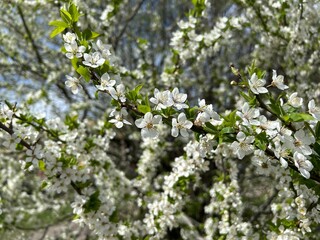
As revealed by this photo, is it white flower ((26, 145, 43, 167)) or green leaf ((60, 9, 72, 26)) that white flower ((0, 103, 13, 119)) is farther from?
green leaf ((60, 9, 72, 26))

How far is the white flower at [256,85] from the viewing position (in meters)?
1.63

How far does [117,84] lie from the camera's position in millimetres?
1757

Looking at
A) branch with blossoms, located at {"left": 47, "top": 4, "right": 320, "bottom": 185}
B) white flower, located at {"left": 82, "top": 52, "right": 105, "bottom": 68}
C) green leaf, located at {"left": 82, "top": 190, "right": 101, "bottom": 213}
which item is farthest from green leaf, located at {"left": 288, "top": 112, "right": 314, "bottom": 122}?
green leaf, located at {"left": 82, "top": 190, "right": 101, "bottom": 213}

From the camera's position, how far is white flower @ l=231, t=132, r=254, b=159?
1568mm

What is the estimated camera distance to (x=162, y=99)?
162cm

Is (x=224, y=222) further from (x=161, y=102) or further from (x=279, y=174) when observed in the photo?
(x=161, y=102)

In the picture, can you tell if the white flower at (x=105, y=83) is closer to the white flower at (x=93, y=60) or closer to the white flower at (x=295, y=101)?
the white flower at (x=93, y=60)

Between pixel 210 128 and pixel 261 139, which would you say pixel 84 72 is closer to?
pixel 210 128

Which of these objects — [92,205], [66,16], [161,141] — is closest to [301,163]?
[66,16]

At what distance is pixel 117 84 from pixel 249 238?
54.4 inches

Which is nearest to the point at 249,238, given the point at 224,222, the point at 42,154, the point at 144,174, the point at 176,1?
the point at 224,222

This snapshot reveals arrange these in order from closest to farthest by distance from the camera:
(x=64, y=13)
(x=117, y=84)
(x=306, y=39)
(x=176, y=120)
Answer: (x=176, y=120) → (x=117, y=84) → (x=64, y=13) → (x=306, y=39)

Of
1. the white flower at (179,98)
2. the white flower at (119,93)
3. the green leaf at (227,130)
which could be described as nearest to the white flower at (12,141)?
the white flower at (119,93)

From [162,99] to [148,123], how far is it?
0.11 meters
